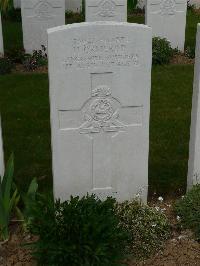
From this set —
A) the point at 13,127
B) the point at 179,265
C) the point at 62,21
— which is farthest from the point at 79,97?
the point at 62,21

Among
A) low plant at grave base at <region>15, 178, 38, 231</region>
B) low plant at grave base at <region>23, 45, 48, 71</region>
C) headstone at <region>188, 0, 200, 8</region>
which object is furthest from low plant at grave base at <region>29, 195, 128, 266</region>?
headstone at <region>188, 0, 200, 8</region>

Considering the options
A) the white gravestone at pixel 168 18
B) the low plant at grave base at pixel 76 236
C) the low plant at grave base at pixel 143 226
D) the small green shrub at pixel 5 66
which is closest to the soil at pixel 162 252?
the low plant at grave base at pixel 143 226

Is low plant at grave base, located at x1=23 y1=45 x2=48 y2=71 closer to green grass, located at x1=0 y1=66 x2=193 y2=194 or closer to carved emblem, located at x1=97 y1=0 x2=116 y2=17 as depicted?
green grass, located at x1=0 y1=66 x2=193 y2=194

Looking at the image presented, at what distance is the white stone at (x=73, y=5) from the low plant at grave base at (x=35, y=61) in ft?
18.7

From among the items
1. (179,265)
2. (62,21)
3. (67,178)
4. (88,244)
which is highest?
(62,21)

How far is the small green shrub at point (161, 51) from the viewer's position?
9.11 meters

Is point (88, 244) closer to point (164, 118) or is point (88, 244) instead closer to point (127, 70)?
point (127, 70)

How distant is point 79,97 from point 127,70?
43 cm

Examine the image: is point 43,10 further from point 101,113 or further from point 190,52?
point 101,113

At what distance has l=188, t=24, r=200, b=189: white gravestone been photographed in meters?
4.03

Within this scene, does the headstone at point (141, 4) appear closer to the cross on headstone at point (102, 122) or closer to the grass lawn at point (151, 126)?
the grass lawn at point (151, 126)

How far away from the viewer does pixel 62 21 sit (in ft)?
31.9

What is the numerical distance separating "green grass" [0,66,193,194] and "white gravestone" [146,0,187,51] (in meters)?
1.23

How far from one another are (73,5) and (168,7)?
18.6 ft
